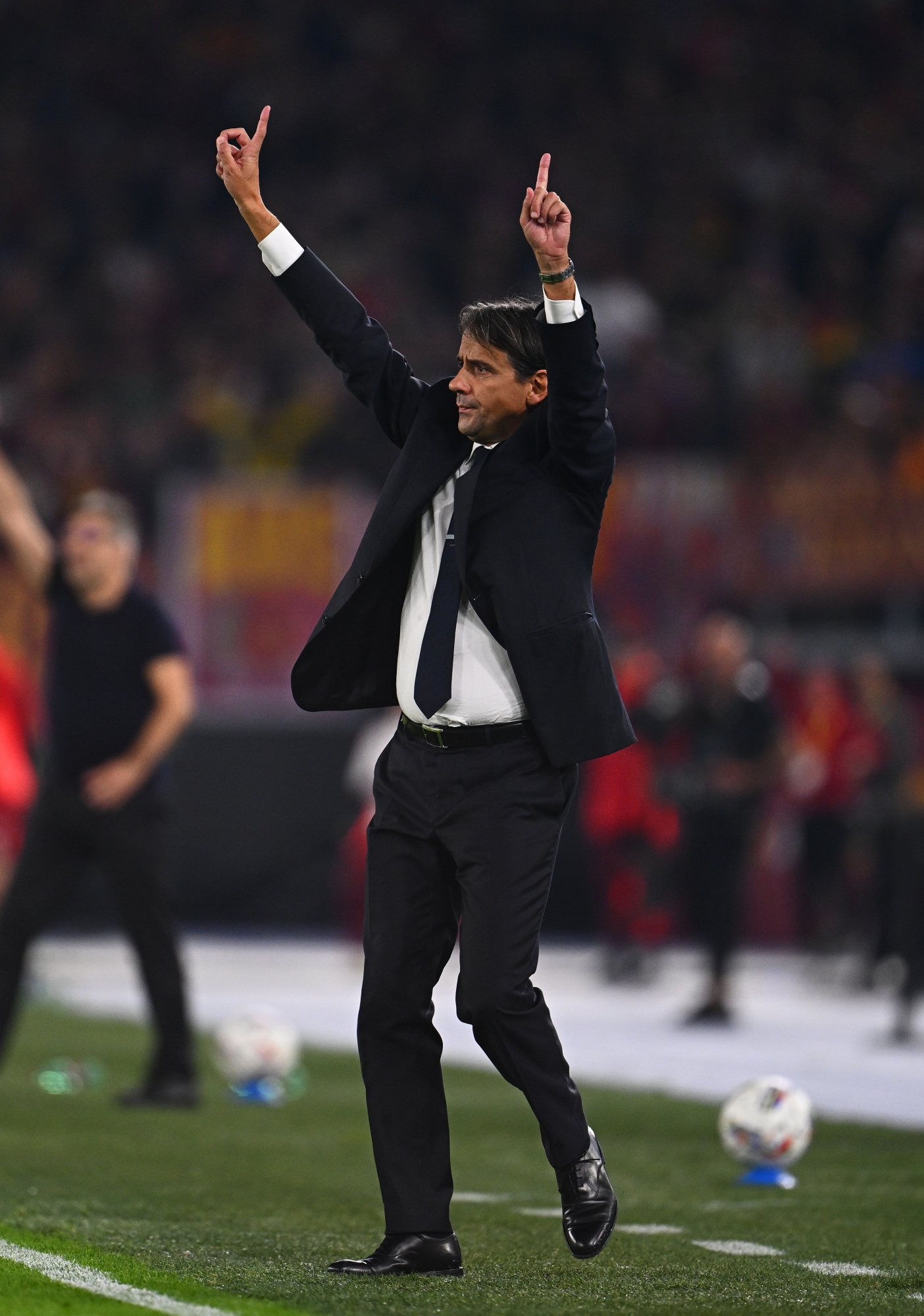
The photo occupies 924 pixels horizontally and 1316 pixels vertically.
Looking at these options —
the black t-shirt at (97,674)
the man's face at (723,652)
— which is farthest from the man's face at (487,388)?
the man's face at (723,652)

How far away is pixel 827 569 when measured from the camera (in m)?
15.7

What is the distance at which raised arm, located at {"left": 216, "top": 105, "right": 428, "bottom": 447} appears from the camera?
471 cm

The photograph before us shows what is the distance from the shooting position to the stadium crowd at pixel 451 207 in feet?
56.5

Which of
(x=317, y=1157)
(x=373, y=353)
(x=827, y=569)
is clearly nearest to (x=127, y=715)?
(x=317, y=1157)

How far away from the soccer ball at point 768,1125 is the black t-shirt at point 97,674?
2813mm

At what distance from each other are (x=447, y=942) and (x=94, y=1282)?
1.05m

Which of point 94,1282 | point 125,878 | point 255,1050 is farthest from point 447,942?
point 255,1050

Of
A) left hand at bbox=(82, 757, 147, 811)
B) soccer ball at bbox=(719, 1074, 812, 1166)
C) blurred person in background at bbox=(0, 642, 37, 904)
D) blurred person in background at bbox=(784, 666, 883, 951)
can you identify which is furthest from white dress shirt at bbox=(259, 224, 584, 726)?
blurred person in background at bbox=(784, 666, 883, 951)

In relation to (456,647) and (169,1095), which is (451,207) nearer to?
(169,1095)

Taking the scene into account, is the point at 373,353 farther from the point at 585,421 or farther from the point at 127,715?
the point at 127,715

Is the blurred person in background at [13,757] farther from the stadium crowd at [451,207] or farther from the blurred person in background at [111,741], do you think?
the stadium crowd at [451,207]

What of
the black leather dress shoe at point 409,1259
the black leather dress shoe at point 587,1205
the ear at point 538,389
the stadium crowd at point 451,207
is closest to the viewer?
the black leather dress shoe at point 587,1205

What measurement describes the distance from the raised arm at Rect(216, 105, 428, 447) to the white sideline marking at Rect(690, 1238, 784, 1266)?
2126mm

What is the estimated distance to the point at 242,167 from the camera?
470cm
